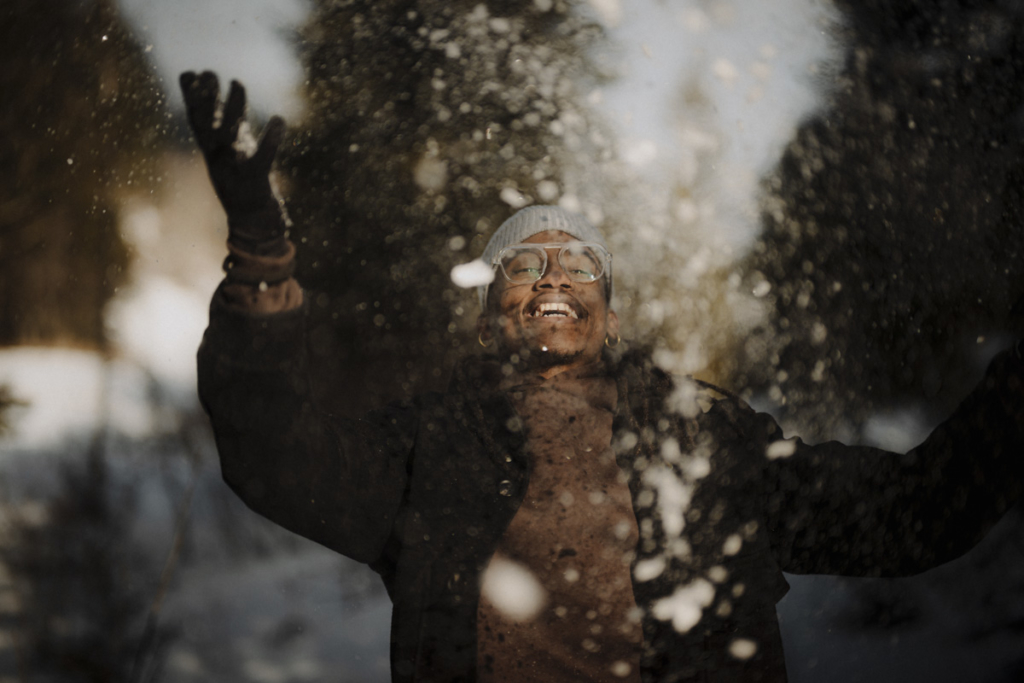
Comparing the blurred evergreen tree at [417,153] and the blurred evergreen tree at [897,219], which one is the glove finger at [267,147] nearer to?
the blurred evergreen tree at [417,153]

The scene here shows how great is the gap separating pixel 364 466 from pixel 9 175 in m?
0.43

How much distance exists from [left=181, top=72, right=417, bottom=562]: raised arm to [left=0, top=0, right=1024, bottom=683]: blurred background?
0.02 meters

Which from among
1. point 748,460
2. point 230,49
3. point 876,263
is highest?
point 230,49

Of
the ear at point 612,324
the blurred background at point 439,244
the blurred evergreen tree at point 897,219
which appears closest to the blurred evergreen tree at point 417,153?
the blurred background at point 439,244

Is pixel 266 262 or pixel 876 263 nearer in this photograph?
pixel 266 262

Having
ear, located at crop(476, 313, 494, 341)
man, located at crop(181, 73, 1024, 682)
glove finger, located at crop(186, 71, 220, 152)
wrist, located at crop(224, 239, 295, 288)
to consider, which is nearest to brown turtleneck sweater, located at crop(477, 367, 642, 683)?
man, located at crop(181, 73, 1024, 682)

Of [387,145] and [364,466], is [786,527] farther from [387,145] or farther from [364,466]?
[387,145]

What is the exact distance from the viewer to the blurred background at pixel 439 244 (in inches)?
21.1

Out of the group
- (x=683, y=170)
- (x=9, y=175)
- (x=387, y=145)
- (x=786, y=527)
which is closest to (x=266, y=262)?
(x=387, y=145)

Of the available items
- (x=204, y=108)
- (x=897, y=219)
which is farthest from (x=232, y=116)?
(x=897, y=219)

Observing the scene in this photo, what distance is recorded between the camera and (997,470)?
1.99 ft

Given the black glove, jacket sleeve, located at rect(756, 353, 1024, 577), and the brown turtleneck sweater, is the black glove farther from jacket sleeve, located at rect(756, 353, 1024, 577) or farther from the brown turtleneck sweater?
jacket sleeve, located at rect(756, 353, 1024, 577)

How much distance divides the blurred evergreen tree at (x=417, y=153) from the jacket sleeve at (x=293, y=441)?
3 cm

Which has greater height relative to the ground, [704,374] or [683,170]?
[683,170]
